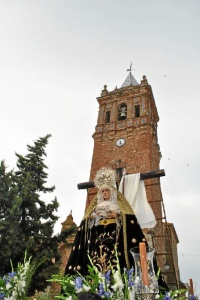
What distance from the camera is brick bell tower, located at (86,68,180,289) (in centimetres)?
1983

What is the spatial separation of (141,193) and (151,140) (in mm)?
15337

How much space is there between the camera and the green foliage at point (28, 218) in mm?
11156

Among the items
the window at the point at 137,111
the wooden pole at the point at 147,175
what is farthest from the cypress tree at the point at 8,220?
the window at the point at 137,111

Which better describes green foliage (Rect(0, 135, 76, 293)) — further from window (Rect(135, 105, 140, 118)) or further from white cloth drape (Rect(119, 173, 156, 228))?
window (Rect(135, 105, 140, 118))

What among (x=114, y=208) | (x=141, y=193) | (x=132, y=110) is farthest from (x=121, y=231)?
(x=132, y=110)

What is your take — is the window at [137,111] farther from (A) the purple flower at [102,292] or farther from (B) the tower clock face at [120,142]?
(A) the purple flower at [102,292]

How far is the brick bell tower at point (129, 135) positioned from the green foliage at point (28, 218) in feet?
18.9

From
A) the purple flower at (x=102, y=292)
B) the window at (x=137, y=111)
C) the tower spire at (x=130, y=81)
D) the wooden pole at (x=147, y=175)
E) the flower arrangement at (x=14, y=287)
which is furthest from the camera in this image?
the tower spire at (x=130, y=81)

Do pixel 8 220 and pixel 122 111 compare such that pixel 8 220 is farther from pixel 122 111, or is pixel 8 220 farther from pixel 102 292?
pixel 122 111

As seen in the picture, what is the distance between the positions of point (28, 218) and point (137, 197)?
7.67 metres

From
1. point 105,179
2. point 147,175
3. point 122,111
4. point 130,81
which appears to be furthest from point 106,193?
point 130,81

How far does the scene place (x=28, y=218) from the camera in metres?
→ 12.9

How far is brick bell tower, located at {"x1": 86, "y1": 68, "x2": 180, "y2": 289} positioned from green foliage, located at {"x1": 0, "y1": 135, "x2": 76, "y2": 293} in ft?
18.9

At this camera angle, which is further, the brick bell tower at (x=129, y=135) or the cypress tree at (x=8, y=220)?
the brick bell tower at (x=129, y=135)
